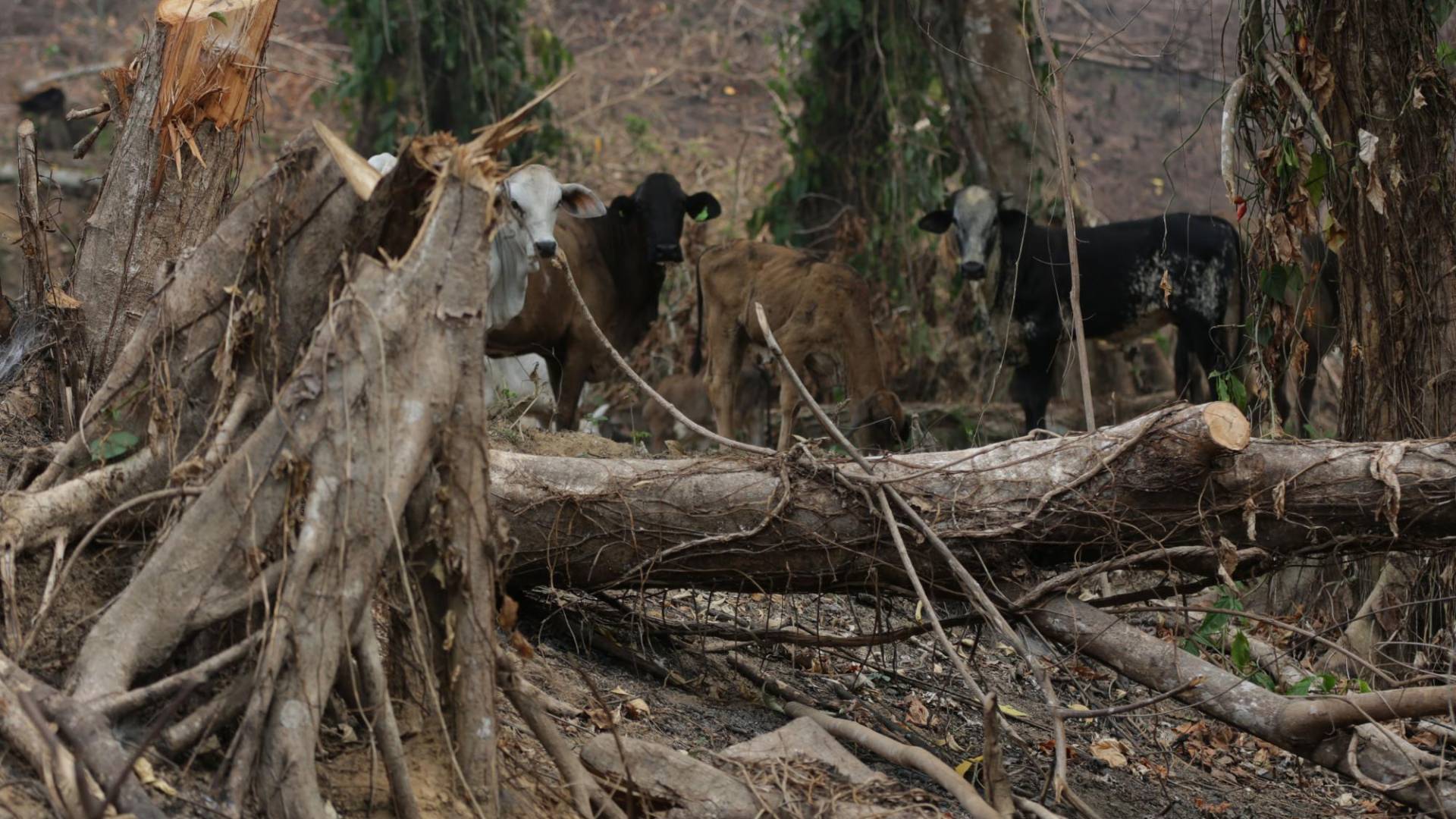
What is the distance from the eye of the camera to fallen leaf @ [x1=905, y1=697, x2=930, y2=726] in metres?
5.71

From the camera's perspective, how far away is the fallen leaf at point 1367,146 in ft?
20.3

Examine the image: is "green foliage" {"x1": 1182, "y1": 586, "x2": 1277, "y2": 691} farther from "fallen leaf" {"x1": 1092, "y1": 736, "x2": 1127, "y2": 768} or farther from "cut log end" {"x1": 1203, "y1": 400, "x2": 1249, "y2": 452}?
"cut log end" {"x1": 1203, "y1": 400, "x2": 1249, "y2": 452}

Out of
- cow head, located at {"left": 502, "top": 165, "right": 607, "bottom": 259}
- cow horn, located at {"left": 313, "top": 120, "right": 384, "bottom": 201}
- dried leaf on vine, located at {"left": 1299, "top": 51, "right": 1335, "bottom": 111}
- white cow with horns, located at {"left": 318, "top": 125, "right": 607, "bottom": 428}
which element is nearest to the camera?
cow horn, located at {"left": 313, "top": 120, "right": 384, "bottom": 201}

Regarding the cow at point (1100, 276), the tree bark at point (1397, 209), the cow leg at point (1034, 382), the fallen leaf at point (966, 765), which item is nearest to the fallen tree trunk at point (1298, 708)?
the fallen leaf at point (966, 765)

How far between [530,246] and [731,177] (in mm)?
7979

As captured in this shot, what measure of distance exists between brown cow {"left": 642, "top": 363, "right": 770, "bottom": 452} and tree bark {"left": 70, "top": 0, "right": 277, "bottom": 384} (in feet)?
19.1

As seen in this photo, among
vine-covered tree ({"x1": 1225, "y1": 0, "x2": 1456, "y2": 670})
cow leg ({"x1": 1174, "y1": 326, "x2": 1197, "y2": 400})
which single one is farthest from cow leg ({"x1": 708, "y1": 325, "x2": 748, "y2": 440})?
vine-covered tree ({"x1": 1225, "y1": 0, "x2": 1456, "y2": 670})

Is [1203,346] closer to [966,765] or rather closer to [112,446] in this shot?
[966,765]

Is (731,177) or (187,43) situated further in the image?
(731,177)

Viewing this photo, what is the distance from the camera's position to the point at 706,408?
1136 cm

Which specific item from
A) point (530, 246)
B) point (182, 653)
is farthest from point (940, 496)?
point (530, 246)

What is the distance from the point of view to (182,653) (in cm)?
368

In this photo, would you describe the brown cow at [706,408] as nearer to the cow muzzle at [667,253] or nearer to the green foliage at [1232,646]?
the cow muzzle at [667,253]

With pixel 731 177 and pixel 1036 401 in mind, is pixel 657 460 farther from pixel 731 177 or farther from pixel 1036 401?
pixel 731 177
